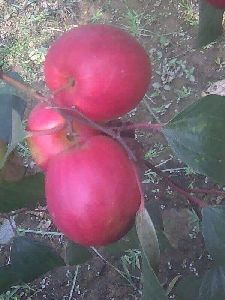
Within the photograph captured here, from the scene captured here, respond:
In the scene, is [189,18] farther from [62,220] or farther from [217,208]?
[62,220]

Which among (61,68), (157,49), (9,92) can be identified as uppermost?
(61,68)

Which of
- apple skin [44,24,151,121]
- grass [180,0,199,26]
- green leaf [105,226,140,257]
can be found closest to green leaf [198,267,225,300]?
green leaf [105,226,140,257]

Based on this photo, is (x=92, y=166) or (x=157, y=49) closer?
(x=92, y=166)

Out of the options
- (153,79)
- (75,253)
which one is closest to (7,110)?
(75,253)

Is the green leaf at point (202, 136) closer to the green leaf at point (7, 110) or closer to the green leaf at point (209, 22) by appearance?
the green leaf at point (7, 110)

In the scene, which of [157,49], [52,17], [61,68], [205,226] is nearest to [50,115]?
[61,68]

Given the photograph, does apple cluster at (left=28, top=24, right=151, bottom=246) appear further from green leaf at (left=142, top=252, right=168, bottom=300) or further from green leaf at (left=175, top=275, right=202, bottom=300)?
green leaf at (left=175, top=275, right=202, bottom=300)

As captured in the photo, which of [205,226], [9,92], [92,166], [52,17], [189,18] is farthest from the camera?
[52,17]

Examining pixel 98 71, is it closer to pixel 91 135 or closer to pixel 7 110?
pixel 91 135

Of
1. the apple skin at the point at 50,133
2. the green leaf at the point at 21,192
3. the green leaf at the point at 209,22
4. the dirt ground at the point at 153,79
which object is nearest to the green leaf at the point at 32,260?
the green leaf at the point at 21,192
